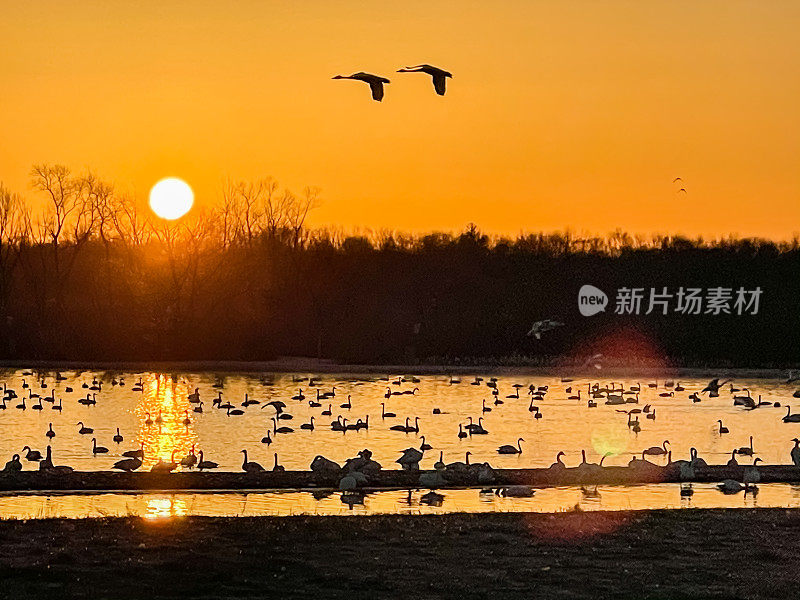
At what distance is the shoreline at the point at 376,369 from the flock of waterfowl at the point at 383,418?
4649 mm

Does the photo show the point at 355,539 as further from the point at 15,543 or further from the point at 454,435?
the point at 454,435

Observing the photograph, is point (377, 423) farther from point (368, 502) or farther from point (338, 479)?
point (368, 502)

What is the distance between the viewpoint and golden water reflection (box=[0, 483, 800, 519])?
21031mm

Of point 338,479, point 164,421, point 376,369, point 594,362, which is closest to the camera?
point 338,479

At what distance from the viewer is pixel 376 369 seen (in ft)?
262

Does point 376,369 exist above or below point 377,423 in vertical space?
above

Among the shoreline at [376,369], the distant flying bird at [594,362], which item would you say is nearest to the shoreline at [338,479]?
the shoreline at [376,369]

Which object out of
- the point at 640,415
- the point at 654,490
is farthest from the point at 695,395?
the point at 654,490

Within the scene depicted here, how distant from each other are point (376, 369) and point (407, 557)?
211 ft

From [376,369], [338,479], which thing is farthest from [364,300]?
[338,479]

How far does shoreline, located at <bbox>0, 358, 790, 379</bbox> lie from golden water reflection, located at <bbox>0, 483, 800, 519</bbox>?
54.0m

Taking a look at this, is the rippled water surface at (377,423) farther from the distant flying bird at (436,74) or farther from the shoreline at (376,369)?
the distant flying bird at (436,74)

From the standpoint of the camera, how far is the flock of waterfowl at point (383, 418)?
2605 cm

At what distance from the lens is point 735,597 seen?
45.0 feet
